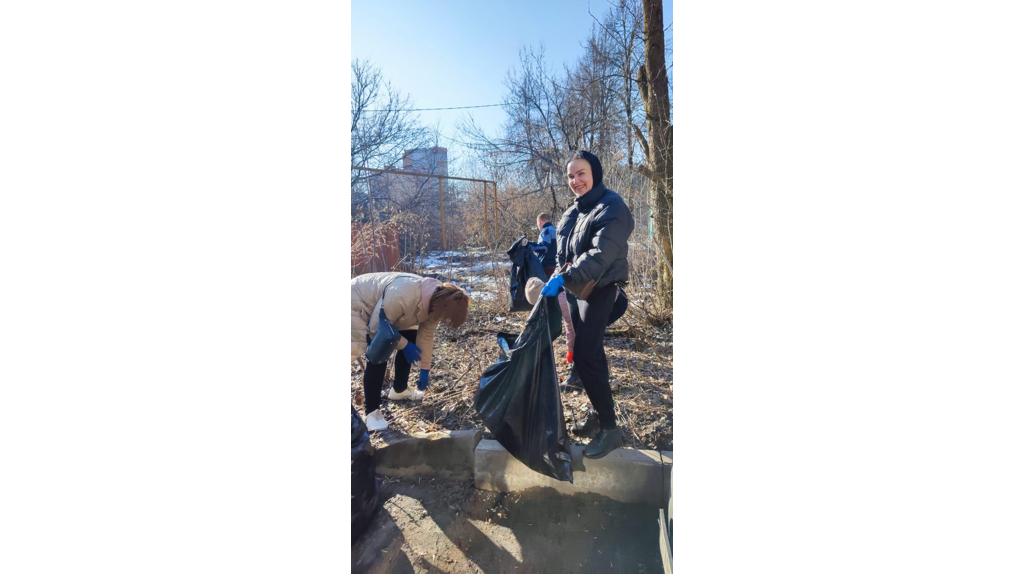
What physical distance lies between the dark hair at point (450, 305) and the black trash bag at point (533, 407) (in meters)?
0.40

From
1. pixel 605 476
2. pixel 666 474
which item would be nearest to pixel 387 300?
pixel 605 476

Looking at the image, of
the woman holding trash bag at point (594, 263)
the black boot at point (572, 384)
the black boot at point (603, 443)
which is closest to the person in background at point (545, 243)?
the woman holding trash bag at point (594, 263)

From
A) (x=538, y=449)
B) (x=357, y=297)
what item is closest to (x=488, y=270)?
(x=357, y=297)

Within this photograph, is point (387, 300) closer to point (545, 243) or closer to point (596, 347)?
point (545, 243)

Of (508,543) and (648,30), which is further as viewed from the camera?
(648,30)

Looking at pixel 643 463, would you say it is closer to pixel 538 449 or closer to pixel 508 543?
pixel 538 449

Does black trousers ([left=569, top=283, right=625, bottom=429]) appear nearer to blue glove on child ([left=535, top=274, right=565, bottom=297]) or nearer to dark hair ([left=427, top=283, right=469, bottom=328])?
blue glove on child ([left=535, top=274, right=565, bottom=297])

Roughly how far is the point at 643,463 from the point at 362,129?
179 cm

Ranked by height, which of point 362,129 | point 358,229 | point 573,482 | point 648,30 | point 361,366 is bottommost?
point 573,482

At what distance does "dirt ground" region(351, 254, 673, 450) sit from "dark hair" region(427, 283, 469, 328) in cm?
19

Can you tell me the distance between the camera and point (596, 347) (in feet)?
5.30

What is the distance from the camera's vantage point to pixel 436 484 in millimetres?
1759

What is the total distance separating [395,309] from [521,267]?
67 cm

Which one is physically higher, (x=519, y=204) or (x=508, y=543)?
(x=519, y=204)
